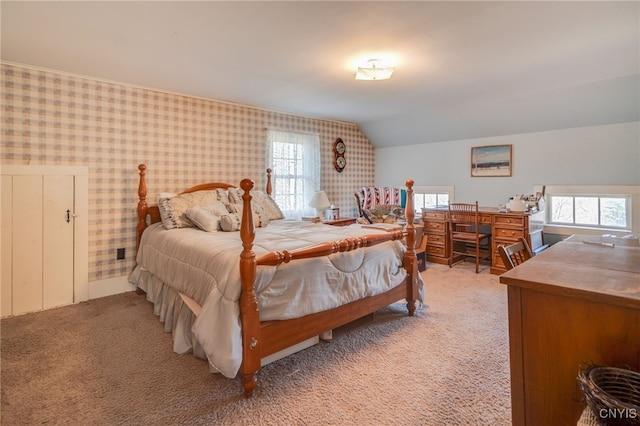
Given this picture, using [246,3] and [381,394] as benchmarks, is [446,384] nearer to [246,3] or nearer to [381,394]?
[381,394]

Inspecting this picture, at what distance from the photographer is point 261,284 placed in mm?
1845

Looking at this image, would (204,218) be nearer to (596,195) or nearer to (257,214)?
(257,214)

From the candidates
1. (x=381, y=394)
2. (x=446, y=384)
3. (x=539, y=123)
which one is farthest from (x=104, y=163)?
(x=539, y=123)

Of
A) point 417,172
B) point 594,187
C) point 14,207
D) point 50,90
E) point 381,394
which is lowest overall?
point 381,394

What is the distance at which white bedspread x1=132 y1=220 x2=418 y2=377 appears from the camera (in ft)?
5.73

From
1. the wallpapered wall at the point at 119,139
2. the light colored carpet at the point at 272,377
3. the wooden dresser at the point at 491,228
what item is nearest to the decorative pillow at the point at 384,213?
the wooden dresser at the point at 491,228

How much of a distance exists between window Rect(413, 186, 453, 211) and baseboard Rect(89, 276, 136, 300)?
440 cm

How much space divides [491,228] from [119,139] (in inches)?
180

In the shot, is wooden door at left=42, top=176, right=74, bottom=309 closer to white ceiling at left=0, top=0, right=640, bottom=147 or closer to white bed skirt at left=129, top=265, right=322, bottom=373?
white bed skirt at left=129, top=265, right=322, bottom=373

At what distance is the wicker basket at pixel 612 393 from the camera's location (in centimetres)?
81

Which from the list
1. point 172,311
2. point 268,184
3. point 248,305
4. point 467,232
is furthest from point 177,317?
point 467,232

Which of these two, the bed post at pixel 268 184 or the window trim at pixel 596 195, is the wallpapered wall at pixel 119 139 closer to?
the bed post at pixel 268 184

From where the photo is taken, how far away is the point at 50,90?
120 inches

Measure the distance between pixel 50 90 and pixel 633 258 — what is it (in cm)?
443
